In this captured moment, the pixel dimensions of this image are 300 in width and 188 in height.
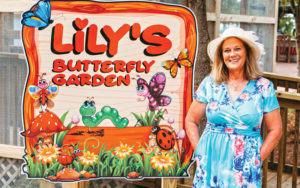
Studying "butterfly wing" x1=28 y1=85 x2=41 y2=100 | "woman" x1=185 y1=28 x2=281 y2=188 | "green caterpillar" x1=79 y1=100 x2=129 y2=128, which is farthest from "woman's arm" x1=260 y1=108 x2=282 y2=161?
"butterfly wing" x1=28 y1=85 x2=41 y2=100

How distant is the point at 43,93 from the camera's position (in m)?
3.26

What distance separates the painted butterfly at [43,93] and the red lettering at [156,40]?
779mm

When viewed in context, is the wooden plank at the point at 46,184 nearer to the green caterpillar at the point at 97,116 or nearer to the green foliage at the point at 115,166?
the green foliage at the point at 115,166

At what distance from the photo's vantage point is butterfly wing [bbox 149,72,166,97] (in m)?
3.35

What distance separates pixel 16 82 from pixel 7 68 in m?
0.15

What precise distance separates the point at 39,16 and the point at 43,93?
58 cm

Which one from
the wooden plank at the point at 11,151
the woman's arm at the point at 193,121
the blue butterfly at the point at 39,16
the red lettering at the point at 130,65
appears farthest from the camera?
the wooden plank at the point at 11,151

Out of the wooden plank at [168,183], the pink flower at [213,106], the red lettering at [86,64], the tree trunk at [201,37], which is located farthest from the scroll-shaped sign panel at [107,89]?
the tree trunk at [201,37]

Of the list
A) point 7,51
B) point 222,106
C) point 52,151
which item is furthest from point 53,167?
point 222,106

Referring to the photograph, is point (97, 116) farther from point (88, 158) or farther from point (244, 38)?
point (244, 38)

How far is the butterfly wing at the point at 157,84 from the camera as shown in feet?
11.0

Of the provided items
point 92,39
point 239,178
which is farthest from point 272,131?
point 92,39

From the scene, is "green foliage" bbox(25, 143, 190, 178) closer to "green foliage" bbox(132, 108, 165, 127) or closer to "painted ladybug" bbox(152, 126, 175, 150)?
"painted ladybug" bbox(152, 126, 175, 150)

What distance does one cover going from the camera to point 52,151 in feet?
10.8
